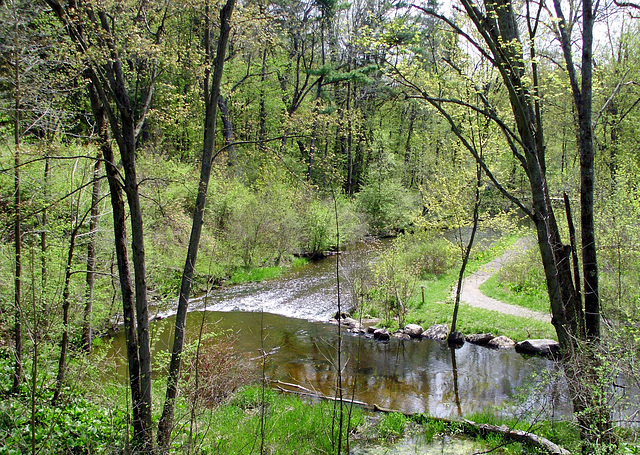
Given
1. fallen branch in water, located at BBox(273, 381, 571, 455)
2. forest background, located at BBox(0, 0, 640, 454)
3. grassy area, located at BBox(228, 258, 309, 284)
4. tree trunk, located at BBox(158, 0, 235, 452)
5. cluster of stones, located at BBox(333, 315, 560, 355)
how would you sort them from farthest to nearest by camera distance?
grassy area, located at BBox(228, 258, 309, 284), cluster of stones, located at BBox(333, 315, 560, 355), fallen branch in water, located at BBox(273, 381, 571, 455), forest background, located at BBox(0, 0, 640, 454), tree trunk, located at BBox(158, 0, 235, 452)

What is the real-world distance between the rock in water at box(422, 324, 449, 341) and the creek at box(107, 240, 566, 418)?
0.97 feet

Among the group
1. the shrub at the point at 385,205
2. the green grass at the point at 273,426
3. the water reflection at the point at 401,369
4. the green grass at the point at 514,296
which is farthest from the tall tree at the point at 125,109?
the shrub at the point at 385,205

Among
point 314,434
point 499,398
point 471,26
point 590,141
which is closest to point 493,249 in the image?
point 499,398

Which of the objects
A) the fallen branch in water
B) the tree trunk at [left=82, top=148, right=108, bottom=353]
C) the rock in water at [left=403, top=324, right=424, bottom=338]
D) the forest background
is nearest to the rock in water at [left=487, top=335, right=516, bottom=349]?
the rock in water at [left=403, top=324, right=424, bottom=338]

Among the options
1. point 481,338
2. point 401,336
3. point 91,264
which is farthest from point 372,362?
point 91,264

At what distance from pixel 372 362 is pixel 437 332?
105 inches

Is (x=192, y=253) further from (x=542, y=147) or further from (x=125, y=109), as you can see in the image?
(x=542, y=147)

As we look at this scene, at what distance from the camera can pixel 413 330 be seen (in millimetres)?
11906

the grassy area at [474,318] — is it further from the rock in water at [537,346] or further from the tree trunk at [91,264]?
the tree trunk at [91,264]

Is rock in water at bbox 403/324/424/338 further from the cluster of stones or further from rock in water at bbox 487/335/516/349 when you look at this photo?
rock in water at bbox 487/335/516/349

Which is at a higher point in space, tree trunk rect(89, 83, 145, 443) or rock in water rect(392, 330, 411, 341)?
tree trunk rect(89, 83, 145, 443)

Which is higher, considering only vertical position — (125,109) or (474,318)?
(125,109)

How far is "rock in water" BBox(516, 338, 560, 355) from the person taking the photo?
10.2 m

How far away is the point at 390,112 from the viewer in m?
37.9
